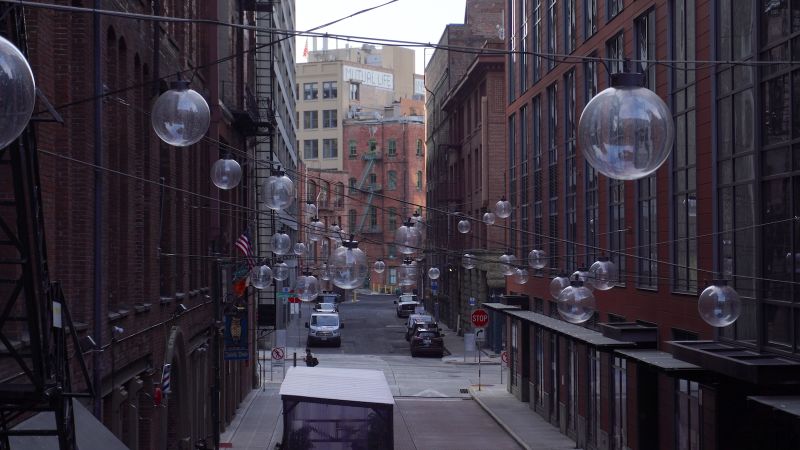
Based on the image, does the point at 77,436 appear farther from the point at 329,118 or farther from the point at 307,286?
the point at 329,118

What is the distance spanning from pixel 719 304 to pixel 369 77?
12864 centimetres

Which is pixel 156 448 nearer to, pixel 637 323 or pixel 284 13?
pixel 637 323

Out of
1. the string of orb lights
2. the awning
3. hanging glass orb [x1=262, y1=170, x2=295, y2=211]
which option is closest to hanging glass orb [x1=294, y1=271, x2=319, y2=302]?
the string of orb lights

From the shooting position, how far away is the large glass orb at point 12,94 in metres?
6.02

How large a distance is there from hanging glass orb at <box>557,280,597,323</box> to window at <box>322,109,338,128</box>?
372ft

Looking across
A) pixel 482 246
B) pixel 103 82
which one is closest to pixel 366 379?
pixel 103 82

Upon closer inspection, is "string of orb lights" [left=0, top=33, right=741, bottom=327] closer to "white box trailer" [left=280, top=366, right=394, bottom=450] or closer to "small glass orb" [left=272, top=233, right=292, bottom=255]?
"white box trailer" [left=280, top=366, right=394, bottom=450]

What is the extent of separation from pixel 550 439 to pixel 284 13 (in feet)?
134

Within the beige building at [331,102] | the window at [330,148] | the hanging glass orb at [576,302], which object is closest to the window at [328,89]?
the beige building at [331,102]

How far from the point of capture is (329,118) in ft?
432

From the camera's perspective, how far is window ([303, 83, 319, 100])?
133m

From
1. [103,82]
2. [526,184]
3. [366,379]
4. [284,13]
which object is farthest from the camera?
[284,13]

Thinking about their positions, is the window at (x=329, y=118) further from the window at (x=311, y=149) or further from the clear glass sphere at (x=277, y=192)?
the clear glass sphere at (x=277, y=192)

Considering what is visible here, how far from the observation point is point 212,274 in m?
32.0
